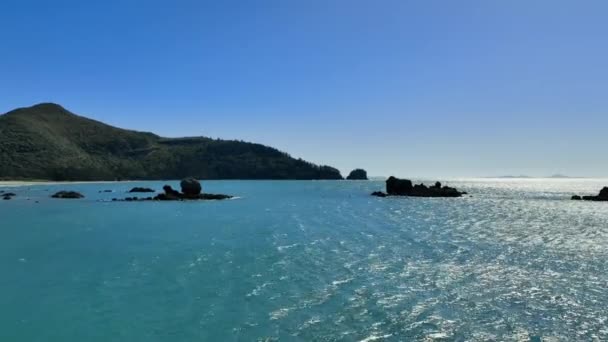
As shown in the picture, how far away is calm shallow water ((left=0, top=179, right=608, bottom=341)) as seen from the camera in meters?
13.9

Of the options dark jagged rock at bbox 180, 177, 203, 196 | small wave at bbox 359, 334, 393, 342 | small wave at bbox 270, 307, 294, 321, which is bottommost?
small wave at bbox 270, 307, 294, 321

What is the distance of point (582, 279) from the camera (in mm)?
21547

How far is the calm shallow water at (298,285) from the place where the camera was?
1391 cm

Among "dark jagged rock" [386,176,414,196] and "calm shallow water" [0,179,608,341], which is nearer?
"calm shallow water" [0,179,608,341]

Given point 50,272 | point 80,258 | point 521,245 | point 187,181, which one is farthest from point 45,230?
point 187,181

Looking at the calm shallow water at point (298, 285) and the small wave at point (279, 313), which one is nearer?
the calm shallow water at point (298, 285)

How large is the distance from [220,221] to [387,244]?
71.4 feet

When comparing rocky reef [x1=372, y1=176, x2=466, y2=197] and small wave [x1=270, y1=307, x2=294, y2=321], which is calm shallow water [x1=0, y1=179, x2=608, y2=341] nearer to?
small wave [x1=270, y1=307, x2=294, y2=321]

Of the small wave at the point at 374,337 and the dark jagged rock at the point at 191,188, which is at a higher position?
the dark jagged rock at the point at 191,188

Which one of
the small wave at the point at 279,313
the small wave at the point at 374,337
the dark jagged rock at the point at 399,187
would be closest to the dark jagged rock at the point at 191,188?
the dark jagged rock at the point at 399,187

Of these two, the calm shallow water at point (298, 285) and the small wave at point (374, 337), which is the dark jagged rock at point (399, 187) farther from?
the small wave at point (374, 337)

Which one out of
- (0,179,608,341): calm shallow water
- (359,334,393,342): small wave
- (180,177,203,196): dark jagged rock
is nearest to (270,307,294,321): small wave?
(0,179,608,341): calm shallow water

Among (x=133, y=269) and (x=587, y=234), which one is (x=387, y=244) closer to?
(x=133, y=269)

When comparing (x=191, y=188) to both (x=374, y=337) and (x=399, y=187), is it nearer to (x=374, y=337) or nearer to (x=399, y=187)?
(x=399, y=187)
